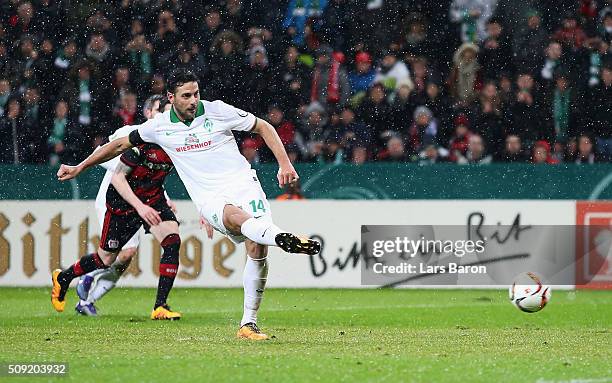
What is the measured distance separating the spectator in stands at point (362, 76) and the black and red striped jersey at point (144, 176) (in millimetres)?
5698

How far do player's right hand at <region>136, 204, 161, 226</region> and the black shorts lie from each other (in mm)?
546

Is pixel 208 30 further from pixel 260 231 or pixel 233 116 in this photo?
pixel 260 231

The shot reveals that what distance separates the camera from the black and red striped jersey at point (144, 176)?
1022 cm

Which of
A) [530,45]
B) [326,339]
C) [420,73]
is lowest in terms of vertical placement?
[326,339]

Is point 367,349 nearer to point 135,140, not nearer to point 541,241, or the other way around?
point 135,140

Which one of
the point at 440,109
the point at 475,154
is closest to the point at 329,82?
the point at 440,109

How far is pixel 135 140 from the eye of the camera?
28.2 feet

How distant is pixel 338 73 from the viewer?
15.9 m

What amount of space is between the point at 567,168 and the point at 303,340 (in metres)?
7.24

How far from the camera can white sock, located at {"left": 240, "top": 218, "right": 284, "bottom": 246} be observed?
773cm

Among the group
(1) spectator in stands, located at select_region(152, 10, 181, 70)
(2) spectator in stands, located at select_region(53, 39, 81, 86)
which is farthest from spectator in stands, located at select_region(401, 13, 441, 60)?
(2) spectator in stands, located at select_region(53, 39, 81, 86)

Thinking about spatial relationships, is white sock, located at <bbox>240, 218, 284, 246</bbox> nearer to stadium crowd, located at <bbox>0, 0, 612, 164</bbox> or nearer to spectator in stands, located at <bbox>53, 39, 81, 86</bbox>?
stadium crowd, located at <bbox>0, 0, 612, 164</bbox>

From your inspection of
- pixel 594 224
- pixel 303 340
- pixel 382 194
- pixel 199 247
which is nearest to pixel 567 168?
pixel 594 224

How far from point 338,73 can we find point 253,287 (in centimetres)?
787
